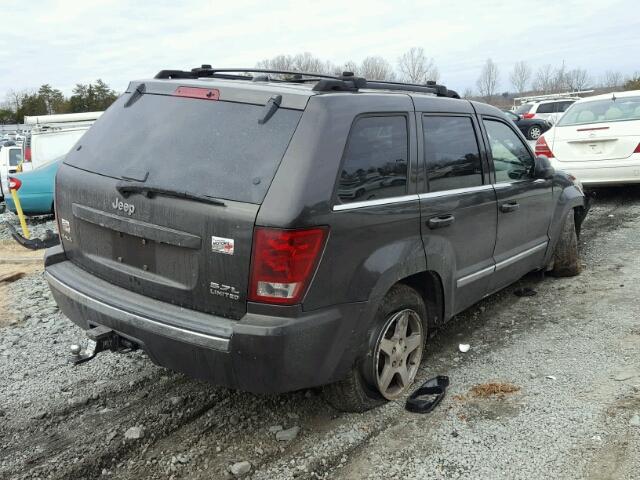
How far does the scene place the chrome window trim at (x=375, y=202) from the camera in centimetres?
290

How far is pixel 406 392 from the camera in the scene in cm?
370

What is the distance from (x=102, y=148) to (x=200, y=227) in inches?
41.5

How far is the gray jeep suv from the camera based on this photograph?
275cm

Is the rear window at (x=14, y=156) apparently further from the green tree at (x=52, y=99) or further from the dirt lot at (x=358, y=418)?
the green tree at (x=52, y=99)

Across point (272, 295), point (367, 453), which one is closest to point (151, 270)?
point (272, 295)

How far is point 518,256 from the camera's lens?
4734 mm

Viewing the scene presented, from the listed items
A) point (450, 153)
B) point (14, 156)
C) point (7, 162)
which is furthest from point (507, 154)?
point (14, 156)

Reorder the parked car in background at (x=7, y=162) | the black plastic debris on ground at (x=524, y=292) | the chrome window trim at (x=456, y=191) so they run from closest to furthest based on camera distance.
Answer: the chrome window trim at (x=456, y=191) < the black plastic debris on ground at (x=524, y=292) < the parked car in background at (x=7, y=162)

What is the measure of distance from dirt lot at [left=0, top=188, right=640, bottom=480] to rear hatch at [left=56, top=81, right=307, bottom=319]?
0.84 m

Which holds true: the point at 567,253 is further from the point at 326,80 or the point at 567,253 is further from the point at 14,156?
the point at 14,156

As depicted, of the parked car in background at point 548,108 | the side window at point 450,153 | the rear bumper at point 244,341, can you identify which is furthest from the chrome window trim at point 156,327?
the parked car in background at point 548,108

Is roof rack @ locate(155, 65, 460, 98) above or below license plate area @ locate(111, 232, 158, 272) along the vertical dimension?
above

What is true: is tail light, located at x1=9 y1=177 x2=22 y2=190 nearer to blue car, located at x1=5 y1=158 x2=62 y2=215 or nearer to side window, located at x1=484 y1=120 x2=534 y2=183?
blue car, located at x1=5 y1=158 x2=62 y2=215

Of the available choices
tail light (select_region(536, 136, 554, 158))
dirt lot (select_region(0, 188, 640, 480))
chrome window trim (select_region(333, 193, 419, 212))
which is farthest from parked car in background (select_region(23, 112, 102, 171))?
chrome window trim (select_region(333, 193, 419, 212))
